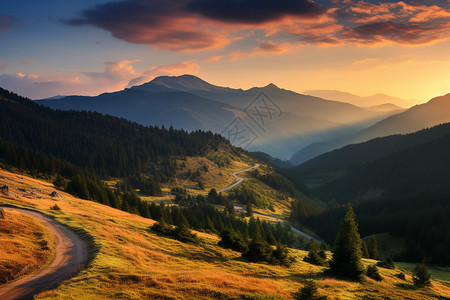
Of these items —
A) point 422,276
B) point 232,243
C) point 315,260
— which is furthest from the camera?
point 315,260

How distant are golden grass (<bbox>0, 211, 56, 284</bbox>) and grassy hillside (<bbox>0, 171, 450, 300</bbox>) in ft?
16.2

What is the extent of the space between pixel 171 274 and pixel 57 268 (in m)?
12.1

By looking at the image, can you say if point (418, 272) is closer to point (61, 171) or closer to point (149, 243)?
point (149, 243)

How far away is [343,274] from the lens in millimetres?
44125

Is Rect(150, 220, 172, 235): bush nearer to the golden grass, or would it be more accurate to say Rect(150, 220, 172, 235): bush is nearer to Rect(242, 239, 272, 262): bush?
Rect(242, 239, 272, 262): bush

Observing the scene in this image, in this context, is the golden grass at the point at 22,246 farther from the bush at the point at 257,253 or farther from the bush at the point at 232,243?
the bush at the point at 257,253

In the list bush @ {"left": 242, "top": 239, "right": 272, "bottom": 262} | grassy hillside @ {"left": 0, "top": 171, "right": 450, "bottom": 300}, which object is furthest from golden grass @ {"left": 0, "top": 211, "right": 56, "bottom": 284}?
bush @ {"left": 242, "top": 239, "right": 272, "bottom": 262}

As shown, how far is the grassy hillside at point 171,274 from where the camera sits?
2378 centimetres

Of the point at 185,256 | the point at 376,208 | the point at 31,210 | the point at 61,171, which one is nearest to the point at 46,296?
the point at 185,256

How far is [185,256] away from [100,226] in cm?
1643

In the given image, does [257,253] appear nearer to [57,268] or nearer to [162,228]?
[162,228]

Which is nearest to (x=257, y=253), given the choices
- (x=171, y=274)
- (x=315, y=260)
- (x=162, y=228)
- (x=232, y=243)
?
(x=232, y=243)

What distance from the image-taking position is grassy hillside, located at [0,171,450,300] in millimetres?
23781

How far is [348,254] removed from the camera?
147 feet
